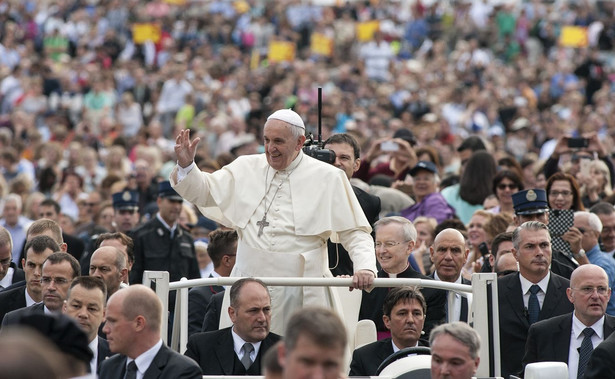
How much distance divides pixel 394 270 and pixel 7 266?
3170mm

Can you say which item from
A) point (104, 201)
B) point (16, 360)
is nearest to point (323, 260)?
point (16, 360)

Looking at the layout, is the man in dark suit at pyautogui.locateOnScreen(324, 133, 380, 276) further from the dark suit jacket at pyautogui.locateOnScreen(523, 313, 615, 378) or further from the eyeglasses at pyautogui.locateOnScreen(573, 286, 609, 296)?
the eyeglasses at pyautogui.locateOnScreen(573, 286, 609, 296)

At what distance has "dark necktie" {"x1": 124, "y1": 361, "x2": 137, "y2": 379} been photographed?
7141mm

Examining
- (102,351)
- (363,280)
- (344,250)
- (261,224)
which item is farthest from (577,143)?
(102,351)

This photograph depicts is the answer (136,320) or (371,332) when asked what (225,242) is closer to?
(371,332)

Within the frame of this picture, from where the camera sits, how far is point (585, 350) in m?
8.81

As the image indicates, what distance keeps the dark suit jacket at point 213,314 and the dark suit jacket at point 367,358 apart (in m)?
1.18

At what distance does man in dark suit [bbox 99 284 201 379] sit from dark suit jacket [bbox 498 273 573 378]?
322 cm

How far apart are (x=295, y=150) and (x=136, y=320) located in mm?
2088

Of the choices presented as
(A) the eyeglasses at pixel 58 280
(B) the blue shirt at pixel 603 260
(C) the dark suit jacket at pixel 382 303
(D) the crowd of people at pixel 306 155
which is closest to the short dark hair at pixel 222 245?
→ (D) the crowd of people at pixel 306 155

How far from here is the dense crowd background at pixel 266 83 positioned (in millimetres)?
19000

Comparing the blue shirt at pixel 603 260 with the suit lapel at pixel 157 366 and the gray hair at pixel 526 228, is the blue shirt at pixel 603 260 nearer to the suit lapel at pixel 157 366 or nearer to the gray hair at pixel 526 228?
the gray hair at pixel 526 228

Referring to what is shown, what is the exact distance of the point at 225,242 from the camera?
419 inches

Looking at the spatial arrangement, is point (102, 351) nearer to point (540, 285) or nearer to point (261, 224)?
point (261, 224)
